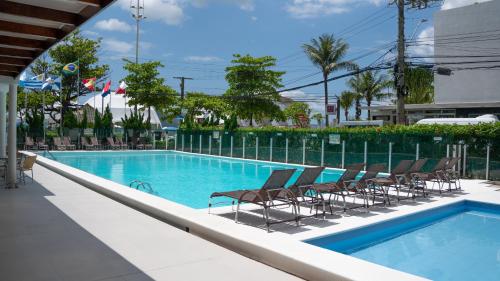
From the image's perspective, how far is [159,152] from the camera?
3030 centimetres

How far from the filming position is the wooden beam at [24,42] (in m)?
6.70

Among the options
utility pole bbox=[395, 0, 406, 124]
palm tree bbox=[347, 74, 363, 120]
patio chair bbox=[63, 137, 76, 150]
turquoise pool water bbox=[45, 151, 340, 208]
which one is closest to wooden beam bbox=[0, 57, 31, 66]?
turquoise pool water bbox=[45, 151, 340, 208]

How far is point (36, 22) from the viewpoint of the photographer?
19.4ft

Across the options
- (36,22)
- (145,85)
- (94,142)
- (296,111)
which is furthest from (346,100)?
(36,22)

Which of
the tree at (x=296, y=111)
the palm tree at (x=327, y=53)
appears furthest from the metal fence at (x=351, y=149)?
the tree at (x=296, y=111)

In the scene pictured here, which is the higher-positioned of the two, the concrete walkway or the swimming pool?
the concrete walkway

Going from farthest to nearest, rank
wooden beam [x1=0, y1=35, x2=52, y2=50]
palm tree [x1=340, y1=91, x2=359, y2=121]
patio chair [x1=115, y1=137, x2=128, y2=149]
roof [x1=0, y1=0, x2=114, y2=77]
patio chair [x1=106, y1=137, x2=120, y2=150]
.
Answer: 1. palm tree [x1=340, y1=91, x2=359, y2=121]
2. patio chair [x1=115, y1=137, x2=128, y2=149]
3. patio chair [x1=106, y1=137, x2=120, y2=150]
4. wooden beam [x1=0, y1=35, x2=52, y2=50]
5. roof [x1=0, y1=0, x2=114, y2=77]

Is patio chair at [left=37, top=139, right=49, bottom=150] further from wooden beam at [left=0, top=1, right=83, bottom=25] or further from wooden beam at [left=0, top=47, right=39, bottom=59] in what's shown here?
wooden beam at [left=0, top=1, right=83, bottom=25]

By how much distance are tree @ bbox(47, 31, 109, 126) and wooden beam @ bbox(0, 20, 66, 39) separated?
33243mm

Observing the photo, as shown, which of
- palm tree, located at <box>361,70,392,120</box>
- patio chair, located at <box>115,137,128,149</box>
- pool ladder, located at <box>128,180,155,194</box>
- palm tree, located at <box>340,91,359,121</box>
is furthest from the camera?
palm tree, located at <box>340,91,359,121</box>

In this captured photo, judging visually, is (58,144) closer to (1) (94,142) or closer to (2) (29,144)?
(2) (29,144)

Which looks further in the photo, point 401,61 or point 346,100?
point 346,100

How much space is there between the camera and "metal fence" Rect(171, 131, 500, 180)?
14406mm

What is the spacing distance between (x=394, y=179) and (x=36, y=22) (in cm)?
777
